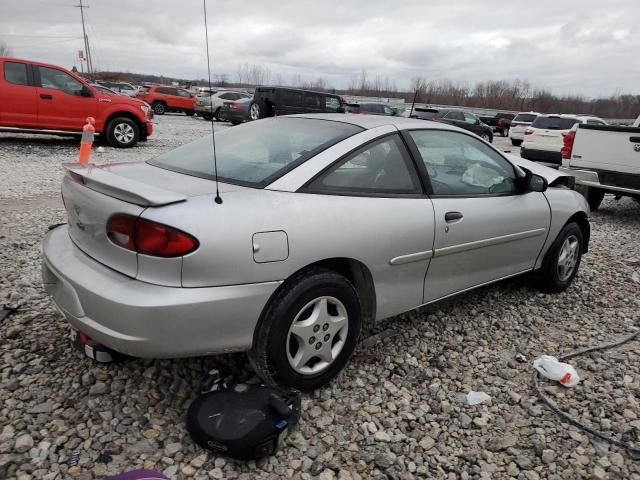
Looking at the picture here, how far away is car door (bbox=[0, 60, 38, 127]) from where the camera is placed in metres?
10.1

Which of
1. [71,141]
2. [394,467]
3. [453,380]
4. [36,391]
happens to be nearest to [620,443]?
[453,380]

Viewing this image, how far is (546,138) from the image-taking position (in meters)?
14.4

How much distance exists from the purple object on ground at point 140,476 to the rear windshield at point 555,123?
50.3ft

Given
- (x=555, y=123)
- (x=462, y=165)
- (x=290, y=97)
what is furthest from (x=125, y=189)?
(x=555, y=123)

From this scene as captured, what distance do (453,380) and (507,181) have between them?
5.20 feet

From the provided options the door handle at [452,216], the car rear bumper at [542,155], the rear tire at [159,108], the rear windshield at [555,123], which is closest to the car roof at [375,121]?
the door handle at [452,216]

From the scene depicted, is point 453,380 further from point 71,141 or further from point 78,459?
point 71,141

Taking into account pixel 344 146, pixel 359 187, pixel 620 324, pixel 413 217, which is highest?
pixel 344 146

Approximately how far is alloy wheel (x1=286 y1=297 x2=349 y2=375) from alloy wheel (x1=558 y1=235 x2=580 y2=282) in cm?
244

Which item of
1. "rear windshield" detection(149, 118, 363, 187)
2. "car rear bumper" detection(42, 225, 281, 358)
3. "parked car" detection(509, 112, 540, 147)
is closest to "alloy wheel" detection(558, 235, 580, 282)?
"rear windshield" detection(149, 118, 363, 187)

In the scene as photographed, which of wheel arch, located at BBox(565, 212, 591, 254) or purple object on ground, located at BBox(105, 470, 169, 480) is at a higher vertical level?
wheel arch, located at BBox(565, 212, 591, 254)

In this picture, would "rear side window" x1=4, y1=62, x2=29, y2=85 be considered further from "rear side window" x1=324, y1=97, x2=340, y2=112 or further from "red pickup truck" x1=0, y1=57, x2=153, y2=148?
"rear side window" x1=324, y1=97, x2=340, y2=112

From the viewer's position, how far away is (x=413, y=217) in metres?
2.84

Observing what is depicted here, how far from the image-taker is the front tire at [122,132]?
1138 cm
